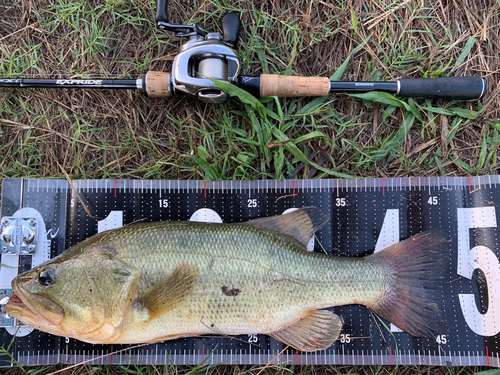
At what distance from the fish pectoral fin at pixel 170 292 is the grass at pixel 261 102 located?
0.92 metres

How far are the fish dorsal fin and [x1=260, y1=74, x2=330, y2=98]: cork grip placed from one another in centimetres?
99

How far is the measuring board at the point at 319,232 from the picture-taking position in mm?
2789

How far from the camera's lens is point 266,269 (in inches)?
96.3

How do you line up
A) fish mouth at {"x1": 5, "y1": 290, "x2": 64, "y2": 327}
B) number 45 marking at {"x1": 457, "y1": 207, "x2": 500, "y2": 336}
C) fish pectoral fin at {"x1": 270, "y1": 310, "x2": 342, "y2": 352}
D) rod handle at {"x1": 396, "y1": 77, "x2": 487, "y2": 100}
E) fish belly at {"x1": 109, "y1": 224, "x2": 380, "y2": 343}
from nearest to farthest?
fish mouth at {"x1": 5, "y1": 290, "x2": 64, "y2": 327} < fish belly at {"x1": 109, "y1": 224, "x2": 380, "y2": 343} < fish pectoral fin at {"x1": 270, "y1": 310, "x2": 342, "y2": 352} < number 45 marking at {"x1": 457, "y1": 207, "x2": 500, "y2": 336} < rod handle at {"x1": 396, "y1": 77, "x2": 487, "y2": 100}

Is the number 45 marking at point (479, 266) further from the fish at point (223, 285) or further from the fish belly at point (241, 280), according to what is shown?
the fish belly at point (241, 280)

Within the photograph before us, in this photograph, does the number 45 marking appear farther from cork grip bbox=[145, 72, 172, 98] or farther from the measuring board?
cork grip bbox=[145, 72, 172, 98]

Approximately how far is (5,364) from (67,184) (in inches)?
60.0

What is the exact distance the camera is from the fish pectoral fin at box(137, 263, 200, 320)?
2277 millimetres

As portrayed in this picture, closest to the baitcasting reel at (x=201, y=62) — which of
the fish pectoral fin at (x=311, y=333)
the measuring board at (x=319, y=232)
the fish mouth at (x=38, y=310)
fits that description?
the measuring board at (x=319, y=232)

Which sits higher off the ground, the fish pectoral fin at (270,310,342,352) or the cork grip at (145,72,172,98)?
the cork grip at (145,72,172,98)

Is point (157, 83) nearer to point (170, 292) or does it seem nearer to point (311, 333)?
point (170, 292)

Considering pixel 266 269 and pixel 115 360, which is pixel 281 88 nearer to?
pixel 266 269

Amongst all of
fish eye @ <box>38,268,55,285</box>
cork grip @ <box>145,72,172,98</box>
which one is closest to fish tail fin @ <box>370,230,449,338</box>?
cork grip @ <box>145,72,172,98</box>

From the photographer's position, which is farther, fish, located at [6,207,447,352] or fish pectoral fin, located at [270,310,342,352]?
fish pectoral fin, located at [270,310,342,352]
